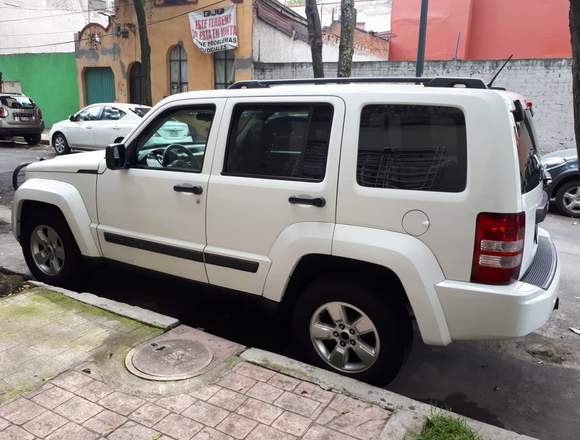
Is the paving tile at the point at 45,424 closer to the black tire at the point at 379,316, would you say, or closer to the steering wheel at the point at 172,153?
the black tire at the point at 379,316

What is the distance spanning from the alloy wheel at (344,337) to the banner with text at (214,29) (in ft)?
50.0

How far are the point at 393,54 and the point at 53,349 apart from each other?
21414 millimetres

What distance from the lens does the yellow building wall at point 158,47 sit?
17.0m

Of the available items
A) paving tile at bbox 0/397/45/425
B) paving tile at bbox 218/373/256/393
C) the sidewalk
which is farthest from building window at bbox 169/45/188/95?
paving tile at bbox 0/397/45/425

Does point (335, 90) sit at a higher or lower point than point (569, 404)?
higher

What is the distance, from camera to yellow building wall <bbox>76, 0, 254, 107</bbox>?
17.0m

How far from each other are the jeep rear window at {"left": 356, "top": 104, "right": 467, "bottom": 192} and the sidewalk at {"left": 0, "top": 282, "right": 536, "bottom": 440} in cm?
121

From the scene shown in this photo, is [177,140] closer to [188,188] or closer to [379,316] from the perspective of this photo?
[188,188]

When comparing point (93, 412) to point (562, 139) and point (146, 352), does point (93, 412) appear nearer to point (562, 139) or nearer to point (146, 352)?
point (146, 352)

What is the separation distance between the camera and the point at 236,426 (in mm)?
2582

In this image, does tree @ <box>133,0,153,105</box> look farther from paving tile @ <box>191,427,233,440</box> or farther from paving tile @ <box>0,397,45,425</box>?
paving tile @ <box>191,427,233,440</box>

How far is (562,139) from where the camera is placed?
13.2m

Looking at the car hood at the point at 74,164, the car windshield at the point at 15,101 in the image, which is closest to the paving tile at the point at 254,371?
the car hood at the point at 74,164

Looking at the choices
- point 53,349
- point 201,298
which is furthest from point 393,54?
point 53,349
